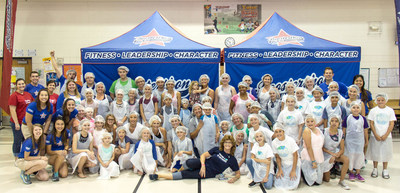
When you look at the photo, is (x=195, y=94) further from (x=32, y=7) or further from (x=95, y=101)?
(x=32, y=7)

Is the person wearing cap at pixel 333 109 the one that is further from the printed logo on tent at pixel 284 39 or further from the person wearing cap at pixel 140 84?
the person wearing cap at pixel 140 84

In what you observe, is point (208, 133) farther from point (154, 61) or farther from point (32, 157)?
point (32, 157)

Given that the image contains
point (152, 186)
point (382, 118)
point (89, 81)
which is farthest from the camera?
point (89, 81)

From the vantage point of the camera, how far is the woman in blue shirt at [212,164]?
5.38 m

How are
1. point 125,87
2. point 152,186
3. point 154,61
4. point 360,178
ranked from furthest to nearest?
point 154,61 < point 125,87 < point 360,178 < point 152,186

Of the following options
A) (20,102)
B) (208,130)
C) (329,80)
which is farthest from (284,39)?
(20,102)

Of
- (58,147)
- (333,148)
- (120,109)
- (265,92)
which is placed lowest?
(58,147)

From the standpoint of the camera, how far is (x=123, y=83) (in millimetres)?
6941

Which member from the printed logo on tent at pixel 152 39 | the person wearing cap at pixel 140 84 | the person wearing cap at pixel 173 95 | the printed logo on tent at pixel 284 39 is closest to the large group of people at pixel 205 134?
the person wearing cap at pixel 173 95

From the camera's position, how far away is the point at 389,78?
10.7 m

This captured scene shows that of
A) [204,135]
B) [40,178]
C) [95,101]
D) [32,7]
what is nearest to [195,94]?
[204,135]

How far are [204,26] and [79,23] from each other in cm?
404

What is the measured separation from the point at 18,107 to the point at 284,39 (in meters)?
5.70

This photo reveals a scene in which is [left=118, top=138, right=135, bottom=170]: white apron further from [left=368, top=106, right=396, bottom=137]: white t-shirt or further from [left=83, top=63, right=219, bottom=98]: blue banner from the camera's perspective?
[left=368, top=106, right=396, bottom=137]: white t-shirt
